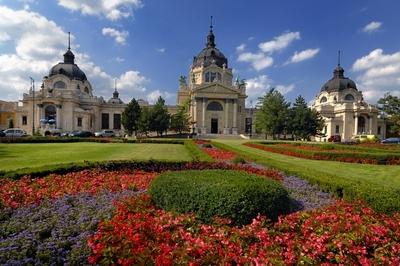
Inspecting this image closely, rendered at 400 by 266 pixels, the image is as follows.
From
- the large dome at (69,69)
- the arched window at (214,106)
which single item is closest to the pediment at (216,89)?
the arched window at (214,106)

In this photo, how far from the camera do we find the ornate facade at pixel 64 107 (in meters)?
68.4

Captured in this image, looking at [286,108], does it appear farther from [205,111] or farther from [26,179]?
[26,179]

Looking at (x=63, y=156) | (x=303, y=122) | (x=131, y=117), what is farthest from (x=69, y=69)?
(x=63, y=156)

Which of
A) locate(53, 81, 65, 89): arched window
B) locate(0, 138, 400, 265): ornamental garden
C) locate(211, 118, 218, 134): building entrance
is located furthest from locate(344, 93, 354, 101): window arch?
locate(0, 138, 400, 265): ornamental garden

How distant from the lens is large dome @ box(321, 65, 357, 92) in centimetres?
8538

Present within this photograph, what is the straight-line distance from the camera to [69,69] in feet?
253

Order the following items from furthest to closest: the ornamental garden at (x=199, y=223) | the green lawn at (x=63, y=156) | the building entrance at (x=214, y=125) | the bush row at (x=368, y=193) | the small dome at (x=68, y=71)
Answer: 1. the small dome at (x=68, y=71)
2. the building entrance at (x=214, y=125)
3. the green lawn at (x=63, y=156)
4. the bush row at (x=368, y=193)
5. the ornamental garden at (x=199, y=223)

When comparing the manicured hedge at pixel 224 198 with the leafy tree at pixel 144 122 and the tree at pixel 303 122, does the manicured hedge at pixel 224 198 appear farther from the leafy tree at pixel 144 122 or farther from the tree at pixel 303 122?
the tree at pixel 303 122

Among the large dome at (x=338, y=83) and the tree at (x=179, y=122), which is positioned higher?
the large dome at (x=338, y=83)

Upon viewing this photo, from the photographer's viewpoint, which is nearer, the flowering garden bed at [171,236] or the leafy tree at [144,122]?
the flowering garden bed at [171,236]

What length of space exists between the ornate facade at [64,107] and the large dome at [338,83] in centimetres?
5805

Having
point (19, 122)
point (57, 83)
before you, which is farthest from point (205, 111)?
point (19, 122)

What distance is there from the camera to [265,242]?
4766 mm

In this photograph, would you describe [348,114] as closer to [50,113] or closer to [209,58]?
[209,58]
